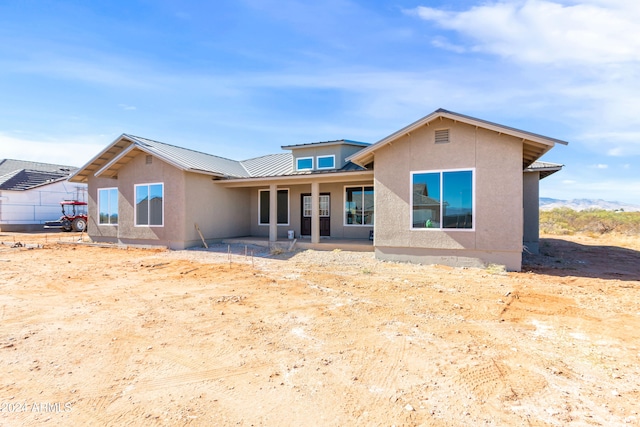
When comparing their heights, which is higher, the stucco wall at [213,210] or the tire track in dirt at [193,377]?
the stucco wall at [213,210]

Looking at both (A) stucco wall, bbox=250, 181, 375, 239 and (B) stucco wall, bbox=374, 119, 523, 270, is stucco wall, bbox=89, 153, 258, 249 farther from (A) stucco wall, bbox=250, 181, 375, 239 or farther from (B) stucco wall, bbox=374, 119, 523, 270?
(B) stucco wall, bbox=374, 119, 523, 270

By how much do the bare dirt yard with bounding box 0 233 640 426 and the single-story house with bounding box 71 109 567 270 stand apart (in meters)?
2.06

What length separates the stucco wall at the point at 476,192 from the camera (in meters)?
9.57

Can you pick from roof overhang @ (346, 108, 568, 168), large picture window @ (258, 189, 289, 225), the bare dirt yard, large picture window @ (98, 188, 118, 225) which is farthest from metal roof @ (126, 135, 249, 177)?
roof overhang @ (346, 108, 568, 168)

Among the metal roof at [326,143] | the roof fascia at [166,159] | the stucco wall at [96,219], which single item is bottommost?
the stucco wall at [96,219]

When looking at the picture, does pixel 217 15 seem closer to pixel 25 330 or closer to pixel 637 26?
pixel 25 330

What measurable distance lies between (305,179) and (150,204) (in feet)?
23.1

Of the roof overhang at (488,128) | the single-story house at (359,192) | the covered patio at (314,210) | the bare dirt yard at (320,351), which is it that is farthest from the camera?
the covered patio at (314,210)

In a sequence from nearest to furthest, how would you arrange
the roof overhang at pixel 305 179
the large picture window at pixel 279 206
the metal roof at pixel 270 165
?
the roof overhang at pixel 305 179 < the large picture window at pixel 279 206 < the metal roof at pixel 270 165

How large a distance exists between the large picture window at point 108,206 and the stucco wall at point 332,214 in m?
6.46

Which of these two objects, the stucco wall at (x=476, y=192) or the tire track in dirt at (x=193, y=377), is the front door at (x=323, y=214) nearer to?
the stucco wall at (x=476, y=192)

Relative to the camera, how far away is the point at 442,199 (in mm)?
10250

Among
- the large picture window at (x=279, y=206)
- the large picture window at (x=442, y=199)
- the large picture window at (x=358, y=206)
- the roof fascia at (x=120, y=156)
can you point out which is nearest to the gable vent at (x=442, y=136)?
the large picture window at (x=442, y=199)

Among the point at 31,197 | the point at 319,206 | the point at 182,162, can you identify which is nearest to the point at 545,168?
the point at 319,206
